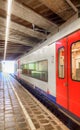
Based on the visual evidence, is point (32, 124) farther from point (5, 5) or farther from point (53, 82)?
point (5, 5)

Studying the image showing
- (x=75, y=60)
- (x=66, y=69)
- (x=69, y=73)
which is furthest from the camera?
(x=66, y=69)

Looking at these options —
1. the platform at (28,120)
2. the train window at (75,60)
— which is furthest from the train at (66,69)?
the platform at (28,120)

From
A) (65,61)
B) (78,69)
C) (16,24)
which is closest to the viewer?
(78,69)

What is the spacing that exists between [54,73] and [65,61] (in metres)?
1.19

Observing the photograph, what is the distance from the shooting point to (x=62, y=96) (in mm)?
5418

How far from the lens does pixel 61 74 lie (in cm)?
561

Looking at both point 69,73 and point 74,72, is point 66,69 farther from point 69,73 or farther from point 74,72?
point 74,72

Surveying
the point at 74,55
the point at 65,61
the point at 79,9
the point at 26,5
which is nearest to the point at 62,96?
the point at 65,61

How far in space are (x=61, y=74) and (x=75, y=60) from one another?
110cm

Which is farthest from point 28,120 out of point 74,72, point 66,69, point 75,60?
point 75,60

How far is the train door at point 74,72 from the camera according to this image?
4.44 m

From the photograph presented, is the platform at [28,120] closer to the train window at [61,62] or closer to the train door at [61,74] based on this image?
the train door at [61,74]

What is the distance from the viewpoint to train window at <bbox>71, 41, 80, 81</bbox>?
446cm

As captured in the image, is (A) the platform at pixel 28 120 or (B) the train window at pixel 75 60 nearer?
(B) the train window at pixel 75 60
